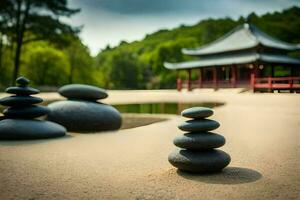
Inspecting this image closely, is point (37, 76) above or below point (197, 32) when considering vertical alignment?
below

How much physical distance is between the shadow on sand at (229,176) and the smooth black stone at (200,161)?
9 cm

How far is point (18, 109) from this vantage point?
9578 mm

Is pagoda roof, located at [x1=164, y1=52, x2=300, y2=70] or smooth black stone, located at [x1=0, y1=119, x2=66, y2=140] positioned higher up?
pagoda roof, located at [x1=164, y1=52, x2=300, y2=70]

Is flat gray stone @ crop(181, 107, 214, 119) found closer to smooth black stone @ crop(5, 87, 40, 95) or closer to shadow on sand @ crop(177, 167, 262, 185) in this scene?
shadow on sand @ crop(177, 167, 262, 185)

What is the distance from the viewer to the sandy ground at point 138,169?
14.6ft

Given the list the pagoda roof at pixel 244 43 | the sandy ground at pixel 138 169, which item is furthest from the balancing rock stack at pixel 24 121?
the pagoda roof at pixel 244 43

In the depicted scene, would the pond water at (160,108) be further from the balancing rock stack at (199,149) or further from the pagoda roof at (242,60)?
the pagoda roof at (242,60)

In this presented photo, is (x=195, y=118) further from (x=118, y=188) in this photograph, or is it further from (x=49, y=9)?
(x=49, y=9)

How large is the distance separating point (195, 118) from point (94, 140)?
Result: 11.9ft

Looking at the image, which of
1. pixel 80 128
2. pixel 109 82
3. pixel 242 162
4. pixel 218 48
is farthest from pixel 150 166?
pixel 109 82

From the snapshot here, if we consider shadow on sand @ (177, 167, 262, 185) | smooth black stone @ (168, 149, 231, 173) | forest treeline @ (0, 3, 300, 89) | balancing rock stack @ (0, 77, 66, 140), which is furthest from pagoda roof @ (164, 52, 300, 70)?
smooth black stone @ (168, 149, 231, 173)

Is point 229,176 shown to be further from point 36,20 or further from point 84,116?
point 36,20

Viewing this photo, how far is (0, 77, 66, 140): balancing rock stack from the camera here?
872 centimetres

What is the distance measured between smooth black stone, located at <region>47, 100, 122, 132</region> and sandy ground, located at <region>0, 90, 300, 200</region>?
3.10 feet
